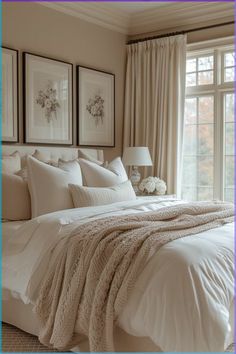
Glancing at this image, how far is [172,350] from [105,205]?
1.45 metres

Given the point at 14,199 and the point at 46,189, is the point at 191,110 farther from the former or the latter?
the point at 14,199

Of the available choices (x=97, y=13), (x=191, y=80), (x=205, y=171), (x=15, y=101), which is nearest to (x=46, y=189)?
(x=15, y=101)

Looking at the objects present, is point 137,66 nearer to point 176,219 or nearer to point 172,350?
point 176,219

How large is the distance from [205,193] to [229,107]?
1048 millimetres

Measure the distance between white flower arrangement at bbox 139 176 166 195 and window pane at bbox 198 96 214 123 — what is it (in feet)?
3.04

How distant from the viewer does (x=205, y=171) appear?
5.11 meters

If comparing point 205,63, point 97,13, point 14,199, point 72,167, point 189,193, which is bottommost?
point 189,193

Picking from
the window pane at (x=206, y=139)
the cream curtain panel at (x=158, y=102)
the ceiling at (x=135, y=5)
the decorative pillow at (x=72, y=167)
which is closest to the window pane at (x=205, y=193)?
the cream curtain panel at (x=158, y=102)

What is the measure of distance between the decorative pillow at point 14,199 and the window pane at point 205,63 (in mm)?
2858

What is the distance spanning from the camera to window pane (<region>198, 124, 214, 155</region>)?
199 inches

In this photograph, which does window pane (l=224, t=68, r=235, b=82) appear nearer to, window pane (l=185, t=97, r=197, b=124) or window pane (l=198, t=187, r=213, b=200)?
window pane (l=185, t=97, r=197, b=124)

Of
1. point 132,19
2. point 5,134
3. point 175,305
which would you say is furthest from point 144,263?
point 132,19

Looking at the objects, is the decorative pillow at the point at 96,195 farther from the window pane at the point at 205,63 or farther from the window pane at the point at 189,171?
the window pane at the point at 205,63

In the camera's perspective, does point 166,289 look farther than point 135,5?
No
